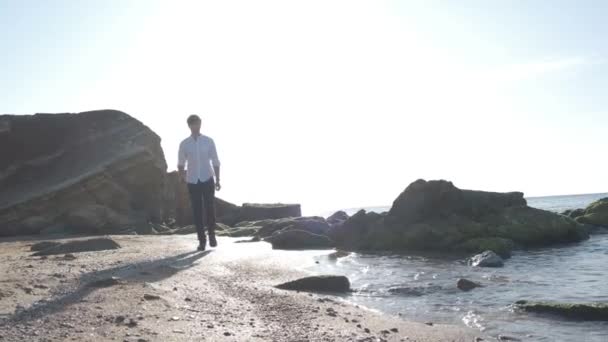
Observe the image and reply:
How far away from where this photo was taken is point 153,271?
6824 mm

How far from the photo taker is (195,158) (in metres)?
10.2

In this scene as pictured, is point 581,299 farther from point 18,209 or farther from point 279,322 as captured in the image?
point 18,209

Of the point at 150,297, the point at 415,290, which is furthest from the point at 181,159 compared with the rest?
the point at 150,297

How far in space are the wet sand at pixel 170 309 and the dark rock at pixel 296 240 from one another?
7140mm

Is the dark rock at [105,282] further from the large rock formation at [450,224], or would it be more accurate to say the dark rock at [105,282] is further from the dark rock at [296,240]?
the large rock formation at [450,224]

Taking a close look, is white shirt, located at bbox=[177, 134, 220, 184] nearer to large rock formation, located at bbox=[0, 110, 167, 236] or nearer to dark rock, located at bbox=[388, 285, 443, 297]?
dark rock, located at bbox=[388, 285, 443, 297]

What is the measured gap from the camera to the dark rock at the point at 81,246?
30.2 feet

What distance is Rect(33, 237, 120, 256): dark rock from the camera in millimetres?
9219

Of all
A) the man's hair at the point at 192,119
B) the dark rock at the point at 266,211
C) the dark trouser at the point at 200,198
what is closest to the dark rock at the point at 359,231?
the dark trouser at the point at 200,198

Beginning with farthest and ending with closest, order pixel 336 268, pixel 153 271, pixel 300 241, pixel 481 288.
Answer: pixel 300 241 → pixel 336 268 → pixel 481 288 → pixel 153 271

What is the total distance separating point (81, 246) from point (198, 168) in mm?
2667

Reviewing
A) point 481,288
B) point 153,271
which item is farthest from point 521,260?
point 153,271

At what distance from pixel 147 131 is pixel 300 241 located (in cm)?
1277

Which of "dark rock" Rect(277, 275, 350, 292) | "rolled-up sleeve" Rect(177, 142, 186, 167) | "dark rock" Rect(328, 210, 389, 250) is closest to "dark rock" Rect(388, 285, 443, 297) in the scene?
"dark rock" Rect(277, 275, 350, 292)
